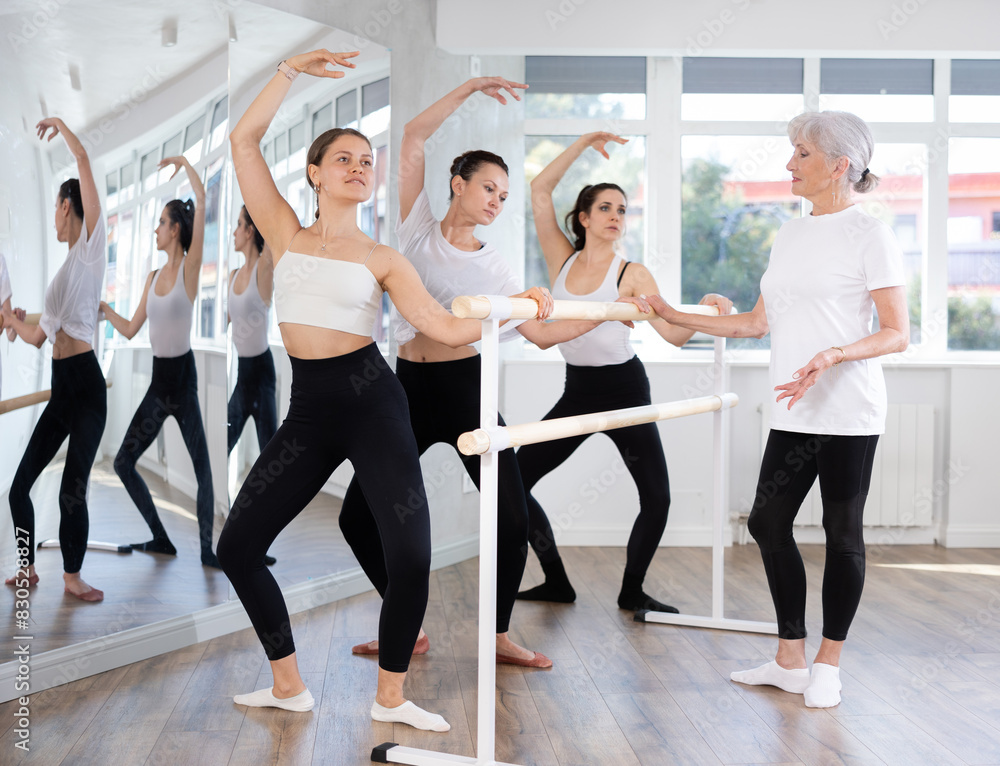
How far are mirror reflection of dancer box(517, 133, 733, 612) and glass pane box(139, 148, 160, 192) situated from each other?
1.24 meters

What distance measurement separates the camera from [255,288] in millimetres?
3006

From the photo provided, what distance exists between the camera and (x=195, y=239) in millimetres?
2793

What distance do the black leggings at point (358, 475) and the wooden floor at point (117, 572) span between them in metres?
0.65

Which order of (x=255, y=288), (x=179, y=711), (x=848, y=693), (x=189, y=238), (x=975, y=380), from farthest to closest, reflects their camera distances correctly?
(x=975, y=380)
(x=255, y=288)
(x=189, y=238)
(x=848, y=693)
(x=179, y=711)

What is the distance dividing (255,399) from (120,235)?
73cm

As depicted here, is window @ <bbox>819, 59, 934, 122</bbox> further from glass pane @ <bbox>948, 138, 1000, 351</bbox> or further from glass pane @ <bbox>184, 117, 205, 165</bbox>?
glass pane @ <bbox>184, 117, 205, 165</bbox>

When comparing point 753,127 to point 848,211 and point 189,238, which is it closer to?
point 848,211

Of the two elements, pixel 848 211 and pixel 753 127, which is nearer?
pixel 848 211

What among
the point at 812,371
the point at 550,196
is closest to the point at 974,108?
the point at 550,196

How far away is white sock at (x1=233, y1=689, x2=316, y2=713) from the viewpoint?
7.41 ft

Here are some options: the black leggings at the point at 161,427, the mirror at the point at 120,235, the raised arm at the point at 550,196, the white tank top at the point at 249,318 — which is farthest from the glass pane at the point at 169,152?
the raised arm at the point at 550,196

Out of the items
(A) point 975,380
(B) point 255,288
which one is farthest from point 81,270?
(A) point 975,380

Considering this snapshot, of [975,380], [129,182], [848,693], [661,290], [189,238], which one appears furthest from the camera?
[661,290]

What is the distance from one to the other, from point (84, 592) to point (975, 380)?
383cm
